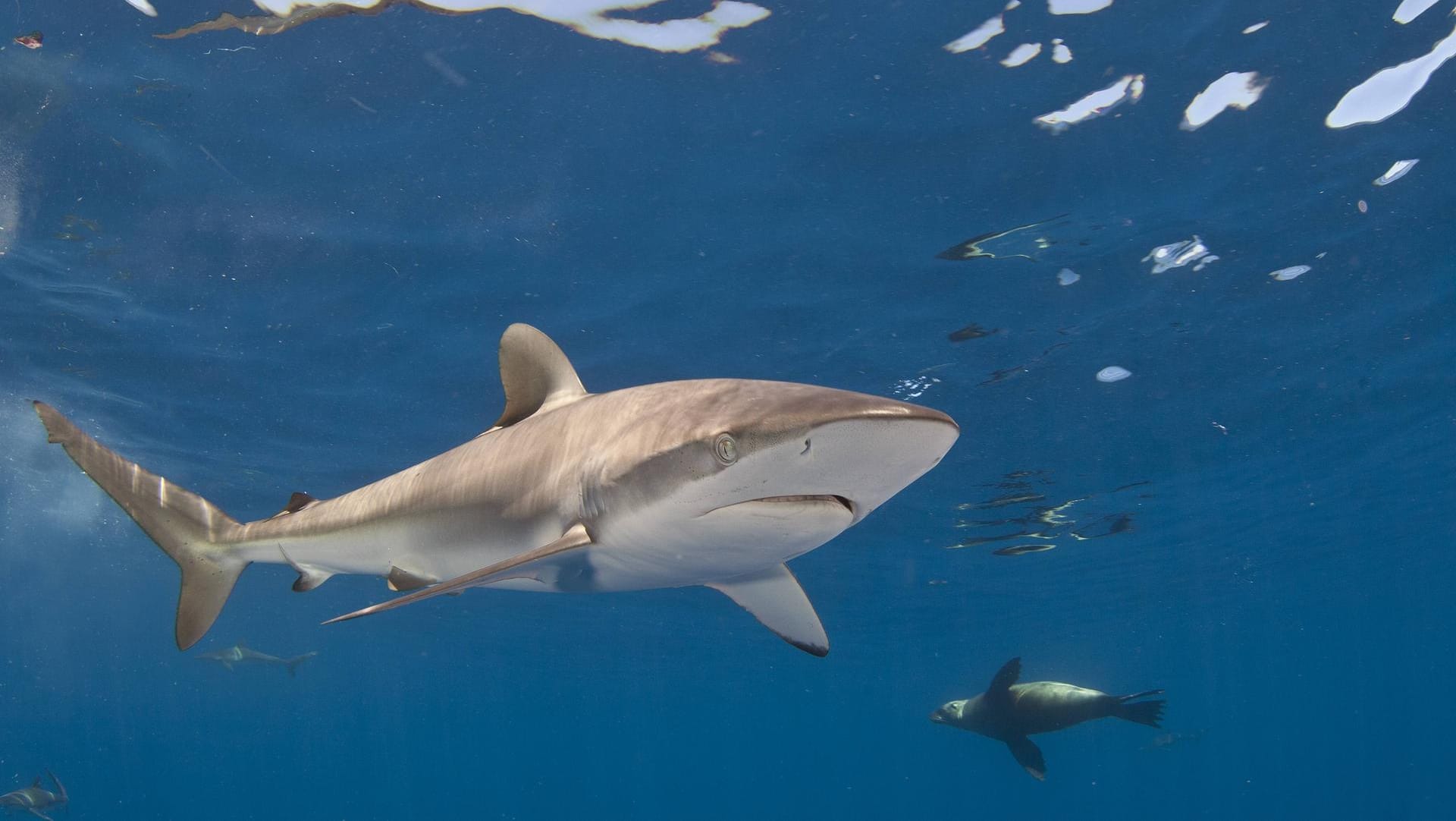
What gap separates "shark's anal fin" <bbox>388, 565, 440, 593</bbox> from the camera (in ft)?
13.8

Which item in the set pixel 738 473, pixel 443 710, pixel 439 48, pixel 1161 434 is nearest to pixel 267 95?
pixel 439 48

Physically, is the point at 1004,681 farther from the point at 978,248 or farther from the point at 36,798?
the point at 36,798

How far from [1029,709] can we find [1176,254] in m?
8.62

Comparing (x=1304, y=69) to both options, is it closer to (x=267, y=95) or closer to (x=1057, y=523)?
(x=267, y=95)

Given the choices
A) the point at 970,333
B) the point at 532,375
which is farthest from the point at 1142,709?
the point at 532,375

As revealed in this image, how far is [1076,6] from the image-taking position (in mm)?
7117

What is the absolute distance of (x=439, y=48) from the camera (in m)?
7.68

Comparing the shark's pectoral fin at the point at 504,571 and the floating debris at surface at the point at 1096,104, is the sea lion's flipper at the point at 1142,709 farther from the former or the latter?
the shark's pectoral fin at the point at 504,571

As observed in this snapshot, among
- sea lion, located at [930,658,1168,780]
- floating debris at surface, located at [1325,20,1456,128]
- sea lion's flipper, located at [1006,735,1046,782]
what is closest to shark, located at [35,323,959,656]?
floating debris at surface, located at [1325,20,1456,128]

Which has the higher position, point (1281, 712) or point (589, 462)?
point (589, 462)

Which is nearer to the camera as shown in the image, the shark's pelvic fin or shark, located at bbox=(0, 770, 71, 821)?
the shark's pelvic fin

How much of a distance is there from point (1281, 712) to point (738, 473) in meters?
166

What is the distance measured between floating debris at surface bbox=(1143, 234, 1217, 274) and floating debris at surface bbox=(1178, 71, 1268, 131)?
7.15 feet

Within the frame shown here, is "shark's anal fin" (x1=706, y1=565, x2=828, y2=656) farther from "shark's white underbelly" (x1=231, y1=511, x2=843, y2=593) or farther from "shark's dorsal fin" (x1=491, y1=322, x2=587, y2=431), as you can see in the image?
"shark's dorsal fin" (x1=491, y1=322, x2=587, y2=431)
